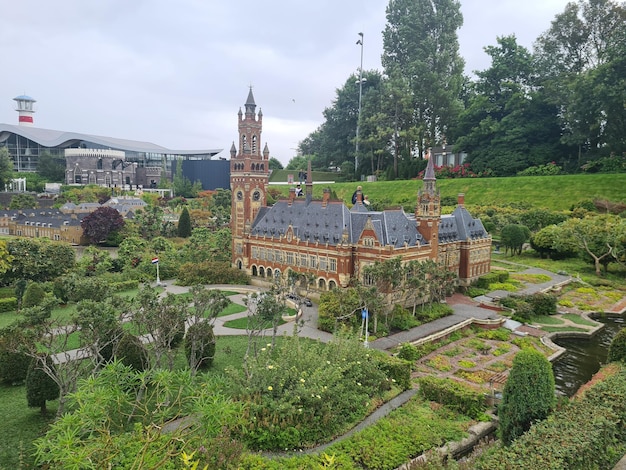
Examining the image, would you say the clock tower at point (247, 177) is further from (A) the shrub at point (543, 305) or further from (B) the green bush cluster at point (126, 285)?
(A) the shrub at point (543, 305)

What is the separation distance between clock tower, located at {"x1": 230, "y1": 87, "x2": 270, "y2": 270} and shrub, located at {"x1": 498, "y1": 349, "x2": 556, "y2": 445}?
37.5m

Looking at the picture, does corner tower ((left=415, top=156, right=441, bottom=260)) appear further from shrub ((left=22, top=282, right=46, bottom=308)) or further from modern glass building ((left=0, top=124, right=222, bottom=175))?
modern glass building ((left=0, top=124, right=222, bottom=175))

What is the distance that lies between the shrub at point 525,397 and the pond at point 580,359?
8536 millimetres

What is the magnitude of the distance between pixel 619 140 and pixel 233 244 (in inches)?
2636

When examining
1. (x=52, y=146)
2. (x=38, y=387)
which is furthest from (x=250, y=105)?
(x=52, y=146)

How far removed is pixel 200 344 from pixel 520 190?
71.6 meters

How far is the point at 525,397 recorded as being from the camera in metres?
20.8

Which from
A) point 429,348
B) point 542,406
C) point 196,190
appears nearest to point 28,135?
point 196,190

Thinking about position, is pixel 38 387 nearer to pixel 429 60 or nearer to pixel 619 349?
pixel 619 349

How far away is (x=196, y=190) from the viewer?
126 metres

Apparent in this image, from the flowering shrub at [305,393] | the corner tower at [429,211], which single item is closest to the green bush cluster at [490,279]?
the corner tower at [429,211]

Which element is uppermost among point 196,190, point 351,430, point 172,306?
point 196,190

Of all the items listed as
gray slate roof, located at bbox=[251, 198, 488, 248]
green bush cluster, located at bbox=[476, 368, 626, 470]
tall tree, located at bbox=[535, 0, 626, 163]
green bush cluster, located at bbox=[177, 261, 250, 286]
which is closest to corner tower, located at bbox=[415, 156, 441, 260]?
gray slate roof, located at bbox=[251, 198, 488, 248]

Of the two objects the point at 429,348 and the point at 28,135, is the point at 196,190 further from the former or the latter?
Result: the point at 429,348
